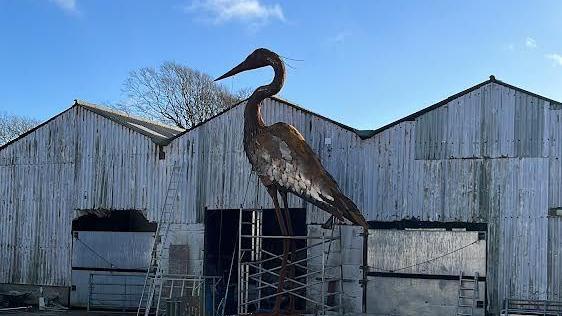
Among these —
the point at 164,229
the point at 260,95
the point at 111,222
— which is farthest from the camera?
the point at 111,222

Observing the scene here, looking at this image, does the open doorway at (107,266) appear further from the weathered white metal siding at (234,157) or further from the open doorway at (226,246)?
the weathered white metal siding at (234,157)

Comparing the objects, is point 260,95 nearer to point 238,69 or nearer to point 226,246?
point 238,69

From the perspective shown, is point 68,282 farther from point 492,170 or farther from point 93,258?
point 492,170

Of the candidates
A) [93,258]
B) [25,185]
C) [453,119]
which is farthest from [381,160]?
[25,185]

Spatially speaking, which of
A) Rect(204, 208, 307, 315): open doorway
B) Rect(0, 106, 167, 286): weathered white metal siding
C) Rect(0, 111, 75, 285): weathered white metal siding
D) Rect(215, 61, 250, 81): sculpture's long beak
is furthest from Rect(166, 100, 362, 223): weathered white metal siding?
Rect(0, 111, 75, 285): weathered white metal siding

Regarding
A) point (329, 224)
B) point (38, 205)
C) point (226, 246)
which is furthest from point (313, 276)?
point (38, 205)

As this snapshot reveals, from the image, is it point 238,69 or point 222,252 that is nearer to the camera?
point 238,69

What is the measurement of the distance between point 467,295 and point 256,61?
26.7 feet

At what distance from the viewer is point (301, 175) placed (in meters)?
16.5

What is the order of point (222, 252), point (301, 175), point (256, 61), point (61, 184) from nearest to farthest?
point (301, 175), point (256, 61), point (222, 252), point (61, 184)

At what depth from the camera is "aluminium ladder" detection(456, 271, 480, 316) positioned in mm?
16844

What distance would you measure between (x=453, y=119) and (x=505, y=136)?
1.37 m

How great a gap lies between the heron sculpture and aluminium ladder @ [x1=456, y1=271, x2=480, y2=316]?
3024 mm

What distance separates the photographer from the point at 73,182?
72.5 feet
